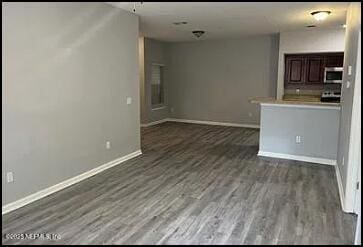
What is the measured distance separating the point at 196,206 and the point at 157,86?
652cm

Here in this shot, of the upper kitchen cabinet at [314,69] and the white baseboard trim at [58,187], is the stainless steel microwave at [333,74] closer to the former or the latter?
the upper kitchen cabinet at [314,69]

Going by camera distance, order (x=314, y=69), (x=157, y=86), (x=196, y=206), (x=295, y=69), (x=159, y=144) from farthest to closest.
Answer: (x=157, y=86) < (x=295, y=69) < (x=314, y=69) < (x=159, y=144) < (x=196, y=206)

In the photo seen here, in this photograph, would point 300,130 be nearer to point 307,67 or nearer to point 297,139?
point 297,139

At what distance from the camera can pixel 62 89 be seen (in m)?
3.79

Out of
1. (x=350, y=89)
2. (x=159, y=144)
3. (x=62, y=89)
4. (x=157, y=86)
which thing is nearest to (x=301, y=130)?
(x=350, y=89)

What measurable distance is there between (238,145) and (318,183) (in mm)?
2370

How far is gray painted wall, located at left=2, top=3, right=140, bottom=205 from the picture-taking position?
125 inches

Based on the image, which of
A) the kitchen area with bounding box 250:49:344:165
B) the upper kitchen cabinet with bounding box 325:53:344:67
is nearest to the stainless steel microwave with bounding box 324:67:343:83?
the upper kitchen cabinet with bounding box 325:53:344:67

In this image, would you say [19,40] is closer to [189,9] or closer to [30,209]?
[30,209]

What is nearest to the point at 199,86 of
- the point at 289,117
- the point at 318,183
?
the point at 289,117

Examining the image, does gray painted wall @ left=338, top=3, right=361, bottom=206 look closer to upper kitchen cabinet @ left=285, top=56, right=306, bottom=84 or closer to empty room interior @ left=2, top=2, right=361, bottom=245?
empty room interior @ left=2, top=2, right=361, bottom=245

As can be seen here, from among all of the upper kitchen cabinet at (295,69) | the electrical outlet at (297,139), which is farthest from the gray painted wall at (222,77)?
the electrical outlet at (297,139)

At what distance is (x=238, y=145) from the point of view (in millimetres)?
6352

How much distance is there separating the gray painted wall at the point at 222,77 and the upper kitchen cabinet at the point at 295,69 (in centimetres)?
47
